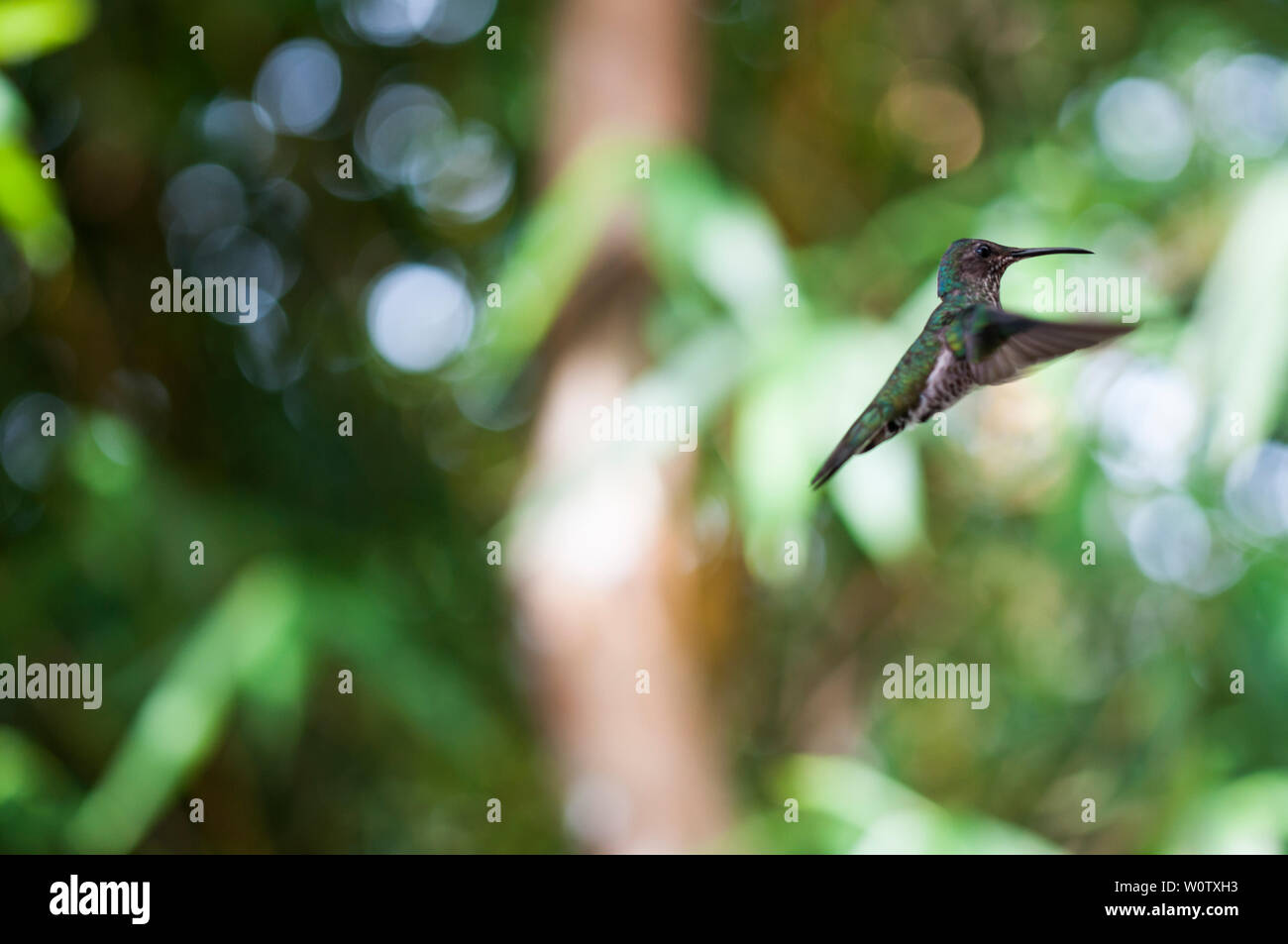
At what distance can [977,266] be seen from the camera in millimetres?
176

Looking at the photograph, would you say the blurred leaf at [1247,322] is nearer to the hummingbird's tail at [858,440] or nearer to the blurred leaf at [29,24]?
the hummingbird's tail at [858,440]

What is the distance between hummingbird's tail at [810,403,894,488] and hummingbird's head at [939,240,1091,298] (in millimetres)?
24

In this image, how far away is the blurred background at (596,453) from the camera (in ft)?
2.65

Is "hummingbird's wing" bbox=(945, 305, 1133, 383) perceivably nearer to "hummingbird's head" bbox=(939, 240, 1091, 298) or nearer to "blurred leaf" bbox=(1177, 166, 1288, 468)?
"hummingbird's head" bbox=(939, 240, 1091, 298)

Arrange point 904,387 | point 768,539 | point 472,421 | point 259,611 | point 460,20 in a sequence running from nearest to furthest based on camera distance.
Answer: point 904,387 → point 768,539 → point 259,611 → point 460,20 → point 472,421

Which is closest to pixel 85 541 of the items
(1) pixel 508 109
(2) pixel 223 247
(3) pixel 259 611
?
(3) pixel 259 611

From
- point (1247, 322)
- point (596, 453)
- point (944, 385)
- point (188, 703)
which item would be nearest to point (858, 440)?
point (944, 385)

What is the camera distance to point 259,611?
3.21 ft

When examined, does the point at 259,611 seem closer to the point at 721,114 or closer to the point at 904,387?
the point at 721,114

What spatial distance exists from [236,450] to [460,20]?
535 millimetres

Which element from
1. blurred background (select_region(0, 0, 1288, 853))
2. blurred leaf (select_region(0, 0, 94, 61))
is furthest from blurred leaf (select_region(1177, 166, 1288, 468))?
blurred leaf (select_region(0, 0, 94, 61))

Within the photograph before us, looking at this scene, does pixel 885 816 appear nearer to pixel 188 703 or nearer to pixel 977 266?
pixel 188 703

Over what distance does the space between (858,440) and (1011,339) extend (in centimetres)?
2

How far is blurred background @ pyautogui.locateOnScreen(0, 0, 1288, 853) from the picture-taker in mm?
809
